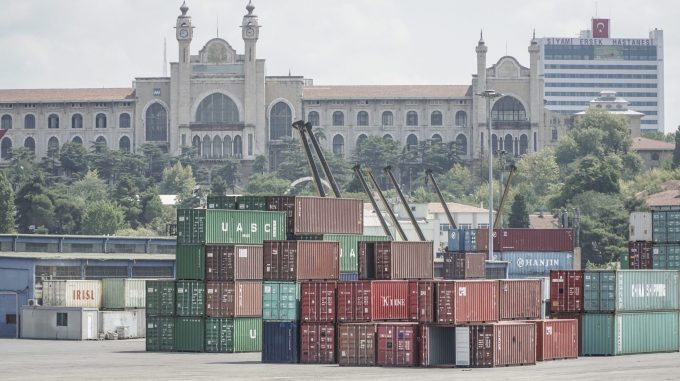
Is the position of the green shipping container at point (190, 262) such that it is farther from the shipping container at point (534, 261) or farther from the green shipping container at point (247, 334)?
the shipping container at point (534, 261)

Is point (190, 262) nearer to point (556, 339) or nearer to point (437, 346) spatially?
point (437, 346)

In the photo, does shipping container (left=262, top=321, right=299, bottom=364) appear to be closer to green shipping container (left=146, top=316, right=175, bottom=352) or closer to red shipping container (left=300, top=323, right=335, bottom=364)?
red shipping container (left=300, top=323, right=335, bottom=364)

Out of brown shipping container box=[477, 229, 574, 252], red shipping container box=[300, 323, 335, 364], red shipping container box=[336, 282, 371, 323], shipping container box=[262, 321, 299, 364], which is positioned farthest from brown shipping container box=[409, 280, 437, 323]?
brown shipping container box=[477, 229, 574, 252]

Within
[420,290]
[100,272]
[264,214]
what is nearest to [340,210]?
[264,214]

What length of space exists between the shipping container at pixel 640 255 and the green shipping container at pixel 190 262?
3009cm

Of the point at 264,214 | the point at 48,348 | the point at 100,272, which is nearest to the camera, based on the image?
the point at 264,214

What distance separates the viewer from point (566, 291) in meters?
93.4

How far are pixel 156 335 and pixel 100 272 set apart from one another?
3255 cm

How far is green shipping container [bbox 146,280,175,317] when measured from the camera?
323ft

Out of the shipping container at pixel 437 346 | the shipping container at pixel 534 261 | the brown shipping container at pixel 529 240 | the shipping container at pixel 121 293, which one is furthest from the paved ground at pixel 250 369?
the brown shipping container at pixel 529 240

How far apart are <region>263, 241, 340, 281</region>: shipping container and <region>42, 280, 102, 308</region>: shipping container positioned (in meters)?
35.4

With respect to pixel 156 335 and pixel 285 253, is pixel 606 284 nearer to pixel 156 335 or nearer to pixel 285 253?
pixel 285 253

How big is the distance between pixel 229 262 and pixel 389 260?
9625 millimetres

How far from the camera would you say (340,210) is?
102188 mm
